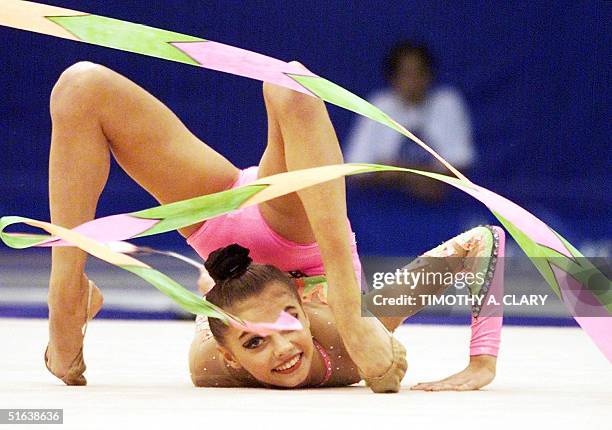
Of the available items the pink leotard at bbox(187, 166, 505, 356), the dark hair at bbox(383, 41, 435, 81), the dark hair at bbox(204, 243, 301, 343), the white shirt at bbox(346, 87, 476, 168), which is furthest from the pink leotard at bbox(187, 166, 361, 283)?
the dark hair at bbox(383, 41, 435, 81)

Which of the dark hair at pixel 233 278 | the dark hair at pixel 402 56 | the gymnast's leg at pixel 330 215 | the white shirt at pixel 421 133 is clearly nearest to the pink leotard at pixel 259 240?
the dark hair at pixel 233 278

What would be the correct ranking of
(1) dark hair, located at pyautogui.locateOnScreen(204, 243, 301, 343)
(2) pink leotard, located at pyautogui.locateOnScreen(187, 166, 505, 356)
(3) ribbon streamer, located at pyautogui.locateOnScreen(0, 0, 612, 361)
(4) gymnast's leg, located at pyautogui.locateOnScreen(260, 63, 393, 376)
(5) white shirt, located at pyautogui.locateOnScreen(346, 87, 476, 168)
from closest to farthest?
(3) ribbon streamer, located at pyautogui.locateOnScreen(0, 0, 612, 361) < (4) gymnast's leg, located at pyautogui.locateOnScreen(260, 63, 393, 376) < (1) dark hair, located at pyautogui.locateOnScreen(204, 243, 301, 343) < (2) pink leotard, located at pyautogui.locateOnScreen(187, 166, 505, 356) < (5) white shirt, located at pyautogui.locateOnScreen(346, 87, 476, 168)

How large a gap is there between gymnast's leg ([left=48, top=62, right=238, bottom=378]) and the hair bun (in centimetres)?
23

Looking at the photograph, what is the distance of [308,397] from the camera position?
Result: 2.09 m

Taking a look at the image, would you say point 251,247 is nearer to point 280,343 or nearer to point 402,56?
point 280,343

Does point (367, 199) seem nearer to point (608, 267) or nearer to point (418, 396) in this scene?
point (608, 267)

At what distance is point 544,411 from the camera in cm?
189

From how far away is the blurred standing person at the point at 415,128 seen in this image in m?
4.39

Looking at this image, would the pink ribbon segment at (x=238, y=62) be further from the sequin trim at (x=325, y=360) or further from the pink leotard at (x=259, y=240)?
the sequin trim at (x=325, y=360)

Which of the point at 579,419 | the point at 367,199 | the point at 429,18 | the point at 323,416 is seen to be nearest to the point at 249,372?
the point at 323,416

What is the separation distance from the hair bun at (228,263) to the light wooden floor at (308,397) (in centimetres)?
22

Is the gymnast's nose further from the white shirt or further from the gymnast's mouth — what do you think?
the white shirt

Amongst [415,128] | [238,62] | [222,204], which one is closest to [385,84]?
[415,128]

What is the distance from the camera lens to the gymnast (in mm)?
2133
